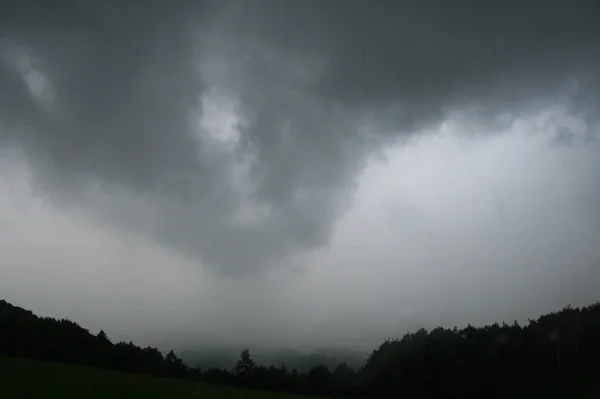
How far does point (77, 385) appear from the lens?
47781mm

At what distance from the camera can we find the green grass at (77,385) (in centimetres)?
4397

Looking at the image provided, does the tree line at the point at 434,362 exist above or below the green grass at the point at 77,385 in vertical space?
above

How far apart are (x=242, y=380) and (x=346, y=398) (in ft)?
55.2

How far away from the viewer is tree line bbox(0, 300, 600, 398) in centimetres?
7725

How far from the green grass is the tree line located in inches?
745

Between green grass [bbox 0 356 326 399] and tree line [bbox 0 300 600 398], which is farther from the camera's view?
tree line [bbox 0 300 600 398]

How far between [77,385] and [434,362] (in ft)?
182

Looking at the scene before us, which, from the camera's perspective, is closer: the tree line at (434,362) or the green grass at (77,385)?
the green grass at (77,385)

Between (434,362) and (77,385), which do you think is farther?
(434,362)

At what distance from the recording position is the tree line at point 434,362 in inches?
3041

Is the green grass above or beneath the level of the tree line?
beneath

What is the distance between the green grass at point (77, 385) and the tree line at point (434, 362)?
1891 centimetres

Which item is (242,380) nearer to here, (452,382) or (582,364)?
(452,382)

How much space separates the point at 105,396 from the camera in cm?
4678
